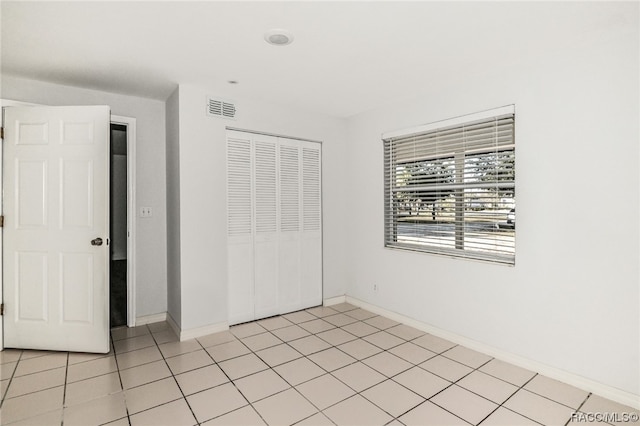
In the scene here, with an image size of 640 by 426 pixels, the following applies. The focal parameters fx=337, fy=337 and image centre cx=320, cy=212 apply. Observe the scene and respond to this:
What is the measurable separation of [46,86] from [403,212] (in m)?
3.93

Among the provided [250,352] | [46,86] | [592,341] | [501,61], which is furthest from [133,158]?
[592,341]

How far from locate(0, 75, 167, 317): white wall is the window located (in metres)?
2.68

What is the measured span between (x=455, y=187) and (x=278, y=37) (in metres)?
2.14

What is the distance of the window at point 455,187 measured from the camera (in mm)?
3004

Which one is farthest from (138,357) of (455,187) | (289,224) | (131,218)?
(455,187)

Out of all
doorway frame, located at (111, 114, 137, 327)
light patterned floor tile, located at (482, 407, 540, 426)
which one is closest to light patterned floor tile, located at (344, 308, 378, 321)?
light patterned floor tile, located at (482, 407, 540, 426)

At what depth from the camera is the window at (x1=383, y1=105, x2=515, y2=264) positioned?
300 cm

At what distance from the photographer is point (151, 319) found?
3916 mm

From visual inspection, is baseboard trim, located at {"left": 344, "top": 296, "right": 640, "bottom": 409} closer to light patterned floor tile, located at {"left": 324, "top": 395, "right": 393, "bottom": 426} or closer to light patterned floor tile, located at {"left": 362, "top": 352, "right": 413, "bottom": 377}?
light patterned floor tile, located at {"left": 362, "top": 352, "right": 413, "bottom": 377}

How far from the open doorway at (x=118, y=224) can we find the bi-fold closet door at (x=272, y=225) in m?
1.61

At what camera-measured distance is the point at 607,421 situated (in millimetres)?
2154

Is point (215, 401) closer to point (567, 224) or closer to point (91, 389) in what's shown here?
point (91, 389)

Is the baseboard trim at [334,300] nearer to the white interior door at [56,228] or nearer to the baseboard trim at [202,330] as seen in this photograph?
the baseboard trim at [202,330]

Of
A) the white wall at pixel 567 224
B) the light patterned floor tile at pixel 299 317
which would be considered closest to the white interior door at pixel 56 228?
the light patterned floor tile at pixel 299 317
